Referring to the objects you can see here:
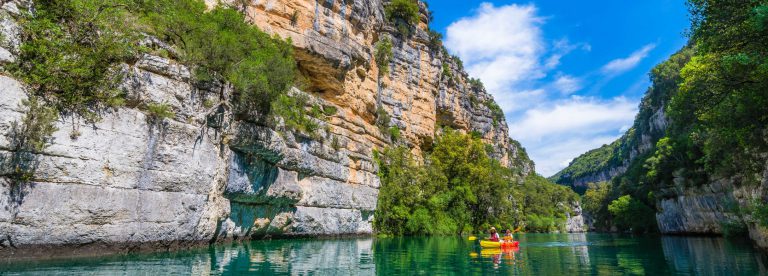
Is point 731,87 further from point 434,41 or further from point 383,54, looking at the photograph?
point 434,41

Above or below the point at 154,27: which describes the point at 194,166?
below

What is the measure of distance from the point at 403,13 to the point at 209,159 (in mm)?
37132

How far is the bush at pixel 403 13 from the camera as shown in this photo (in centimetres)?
4934

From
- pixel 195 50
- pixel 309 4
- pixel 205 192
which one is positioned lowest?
pixel 205 192

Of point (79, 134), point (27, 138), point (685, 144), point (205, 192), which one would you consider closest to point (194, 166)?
point (205, 192)

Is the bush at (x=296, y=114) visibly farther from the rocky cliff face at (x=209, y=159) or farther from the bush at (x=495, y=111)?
the bush at (x=495, y=111)

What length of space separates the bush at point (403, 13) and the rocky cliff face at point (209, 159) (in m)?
4.71

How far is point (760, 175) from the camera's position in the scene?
17.1 m

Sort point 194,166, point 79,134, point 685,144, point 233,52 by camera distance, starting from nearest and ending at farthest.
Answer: point 79,134 < point 194,166 < point 233,52 < point 685,144

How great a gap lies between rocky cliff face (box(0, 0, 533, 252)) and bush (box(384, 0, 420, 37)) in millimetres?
4714

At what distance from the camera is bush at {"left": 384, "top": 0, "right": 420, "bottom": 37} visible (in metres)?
49.3

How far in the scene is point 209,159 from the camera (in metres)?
17.6

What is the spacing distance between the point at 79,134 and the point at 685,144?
45821 millimetres

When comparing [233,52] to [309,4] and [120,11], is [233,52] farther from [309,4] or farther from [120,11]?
[309,4]
